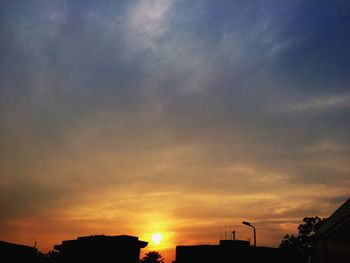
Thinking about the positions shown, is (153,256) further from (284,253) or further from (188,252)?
(284,253)

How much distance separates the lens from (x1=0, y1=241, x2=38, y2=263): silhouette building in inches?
992

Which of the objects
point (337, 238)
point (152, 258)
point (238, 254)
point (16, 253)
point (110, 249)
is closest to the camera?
point (337, 238)

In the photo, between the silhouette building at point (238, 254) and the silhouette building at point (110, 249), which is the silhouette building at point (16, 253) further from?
the silhouette building at point (238, 254)

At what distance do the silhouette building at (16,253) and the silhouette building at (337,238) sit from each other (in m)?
24.3

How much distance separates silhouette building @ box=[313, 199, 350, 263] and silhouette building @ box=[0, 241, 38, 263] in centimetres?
2426

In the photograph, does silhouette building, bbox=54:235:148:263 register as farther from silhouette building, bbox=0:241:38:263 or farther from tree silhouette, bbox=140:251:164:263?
tree silhouette, bbox=140:251:164:263

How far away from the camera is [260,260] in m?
30.2

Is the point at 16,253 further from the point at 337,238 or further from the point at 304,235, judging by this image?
the point at 304,235

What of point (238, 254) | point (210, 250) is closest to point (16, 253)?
point (210, 250)

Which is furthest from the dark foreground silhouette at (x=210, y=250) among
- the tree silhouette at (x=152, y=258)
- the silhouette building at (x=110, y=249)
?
the tree silhouette at (x=152, y=258)

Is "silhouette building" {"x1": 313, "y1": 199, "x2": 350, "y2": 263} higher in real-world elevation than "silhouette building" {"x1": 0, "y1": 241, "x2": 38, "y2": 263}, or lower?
higher

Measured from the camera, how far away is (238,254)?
99.2 ft

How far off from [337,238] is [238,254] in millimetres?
20153

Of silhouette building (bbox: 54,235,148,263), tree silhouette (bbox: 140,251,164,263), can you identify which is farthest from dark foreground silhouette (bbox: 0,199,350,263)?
tree silhouette (bbox: 140,251,164,263)
